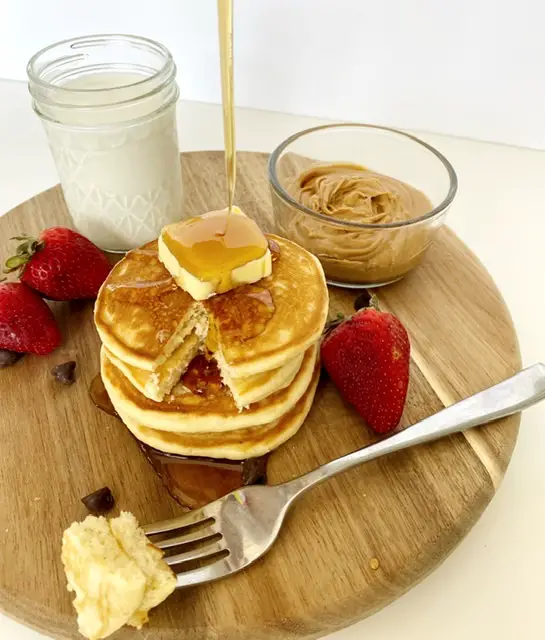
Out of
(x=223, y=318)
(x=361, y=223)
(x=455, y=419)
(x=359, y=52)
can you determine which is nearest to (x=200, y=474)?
(x=223, y=318)

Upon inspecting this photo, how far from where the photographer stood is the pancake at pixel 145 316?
1327 millimetres

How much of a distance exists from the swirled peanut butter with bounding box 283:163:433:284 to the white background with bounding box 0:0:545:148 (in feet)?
2.68

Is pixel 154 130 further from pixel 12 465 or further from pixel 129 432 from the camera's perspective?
pixel 12 465

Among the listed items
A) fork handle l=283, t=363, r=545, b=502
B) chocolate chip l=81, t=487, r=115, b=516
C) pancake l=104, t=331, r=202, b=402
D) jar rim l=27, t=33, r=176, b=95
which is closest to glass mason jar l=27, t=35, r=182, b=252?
jar rim l=27, t=33, r=176, b=95

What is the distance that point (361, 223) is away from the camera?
1.70 meters

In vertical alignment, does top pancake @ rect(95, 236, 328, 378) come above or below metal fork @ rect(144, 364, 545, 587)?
above

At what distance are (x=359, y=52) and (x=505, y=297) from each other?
46.8 inches

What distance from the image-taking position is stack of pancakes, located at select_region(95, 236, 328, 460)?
133 cm

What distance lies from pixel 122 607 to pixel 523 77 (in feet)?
7.83

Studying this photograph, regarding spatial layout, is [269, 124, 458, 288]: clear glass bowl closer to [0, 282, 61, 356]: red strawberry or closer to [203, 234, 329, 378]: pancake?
[203, 234, 329, 378]: pancake

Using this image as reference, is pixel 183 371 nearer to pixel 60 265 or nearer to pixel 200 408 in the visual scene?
pixel 200 408

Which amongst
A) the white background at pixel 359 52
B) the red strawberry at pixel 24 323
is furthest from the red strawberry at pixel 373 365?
the white background at pixel 359 52

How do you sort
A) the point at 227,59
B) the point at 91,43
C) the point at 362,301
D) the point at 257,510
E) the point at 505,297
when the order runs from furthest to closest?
the point at 505,297 → the point at 91,43 → the point at 362,301 → the point at 227,59 → the point at 257,510

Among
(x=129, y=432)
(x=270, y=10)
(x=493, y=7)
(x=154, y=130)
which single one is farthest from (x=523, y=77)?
(x=129, y=432)
